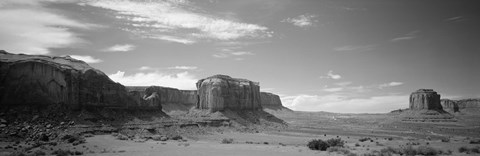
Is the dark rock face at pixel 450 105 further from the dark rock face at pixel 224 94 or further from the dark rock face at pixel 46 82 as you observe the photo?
the dark rock face at pixel 46 82

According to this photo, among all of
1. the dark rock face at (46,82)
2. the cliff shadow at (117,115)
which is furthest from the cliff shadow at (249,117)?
the dark rock face at (46,82)

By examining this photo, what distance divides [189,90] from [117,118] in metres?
80.5

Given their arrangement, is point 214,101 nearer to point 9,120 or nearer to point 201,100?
point 201,100

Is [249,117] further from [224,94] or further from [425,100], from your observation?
[425,100]

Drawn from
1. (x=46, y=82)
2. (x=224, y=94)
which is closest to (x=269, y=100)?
(x=224, y=94)

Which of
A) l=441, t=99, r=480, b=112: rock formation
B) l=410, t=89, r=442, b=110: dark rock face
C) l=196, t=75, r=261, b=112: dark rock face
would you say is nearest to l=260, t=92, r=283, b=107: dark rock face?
l=410, t=89, r=442, b=110: dark rock face

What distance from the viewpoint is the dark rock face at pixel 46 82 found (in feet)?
123

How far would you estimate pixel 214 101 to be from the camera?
7288 cm

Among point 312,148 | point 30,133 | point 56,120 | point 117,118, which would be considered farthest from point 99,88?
point 312,148

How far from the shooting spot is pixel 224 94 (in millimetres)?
75188

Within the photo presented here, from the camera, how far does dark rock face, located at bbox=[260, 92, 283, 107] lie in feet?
520

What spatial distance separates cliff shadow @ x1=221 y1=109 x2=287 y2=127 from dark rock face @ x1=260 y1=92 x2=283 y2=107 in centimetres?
6846

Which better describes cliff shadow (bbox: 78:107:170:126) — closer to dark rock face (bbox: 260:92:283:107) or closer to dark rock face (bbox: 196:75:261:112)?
dark rock face (bbox: 196:75:261:112)

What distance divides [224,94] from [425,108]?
78280 mm
